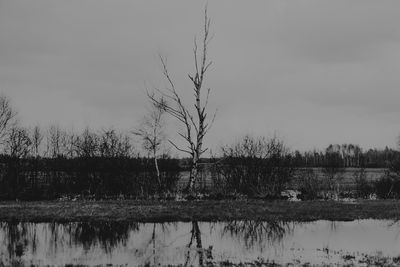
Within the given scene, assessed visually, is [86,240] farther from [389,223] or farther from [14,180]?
[14,180]

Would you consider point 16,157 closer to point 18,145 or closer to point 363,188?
point 18,145

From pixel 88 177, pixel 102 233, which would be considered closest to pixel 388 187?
pixel 88 177

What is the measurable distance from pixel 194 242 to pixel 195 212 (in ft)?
24.8

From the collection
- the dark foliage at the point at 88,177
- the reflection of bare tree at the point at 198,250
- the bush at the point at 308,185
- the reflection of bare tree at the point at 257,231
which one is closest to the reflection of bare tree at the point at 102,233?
the reflection of bare tree at the point at 198,250

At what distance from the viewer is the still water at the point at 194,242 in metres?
12.5

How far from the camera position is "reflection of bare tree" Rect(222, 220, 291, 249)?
16078mm

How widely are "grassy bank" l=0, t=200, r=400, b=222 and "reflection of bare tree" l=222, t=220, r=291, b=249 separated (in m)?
1.35

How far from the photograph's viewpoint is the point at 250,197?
32.6 metres

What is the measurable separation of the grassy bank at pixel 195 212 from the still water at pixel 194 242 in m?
1.31

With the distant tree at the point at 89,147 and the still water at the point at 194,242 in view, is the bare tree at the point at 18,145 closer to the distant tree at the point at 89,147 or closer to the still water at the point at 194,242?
the distant tree at the point at 89,147

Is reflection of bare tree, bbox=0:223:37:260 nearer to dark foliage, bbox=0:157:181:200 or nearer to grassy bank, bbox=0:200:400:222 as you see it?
grassy bank, bbox=0:200:400:222

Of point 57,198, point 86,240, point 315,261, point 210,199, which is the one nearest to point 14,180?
point 57,198

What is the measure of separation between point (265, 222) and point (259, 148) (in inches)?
615

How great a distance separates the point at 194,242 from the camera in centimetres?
1551
